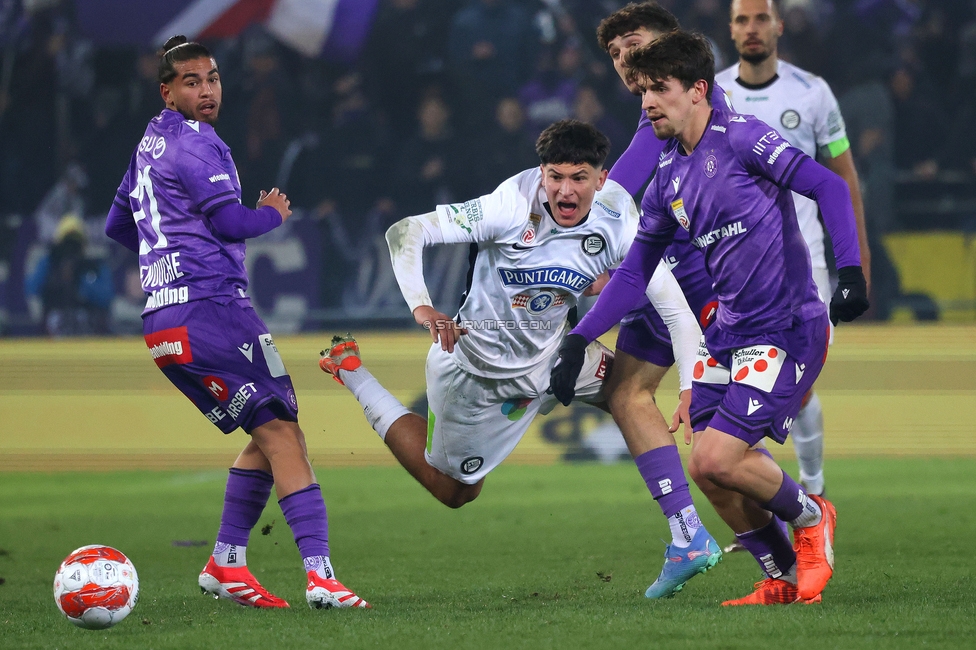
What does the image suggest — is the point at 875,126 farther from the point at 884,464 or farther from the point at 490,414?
the point at 490,414

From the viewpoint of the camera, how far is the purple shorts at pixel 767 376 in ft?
13.6

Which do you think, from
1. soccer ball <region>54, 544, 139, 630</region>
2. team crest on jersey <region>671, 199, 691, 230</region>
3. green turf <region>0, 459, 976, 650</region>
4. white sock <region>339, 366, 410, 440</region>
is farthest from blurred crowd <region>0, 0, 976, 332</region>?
soccer ball <region>54, 544, 139, 630</region>

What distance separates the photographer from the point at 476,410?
5.19 meters

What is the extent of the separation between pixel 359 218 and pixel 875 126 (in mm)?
4481

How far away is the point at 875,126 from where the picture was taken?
10625 millimetres

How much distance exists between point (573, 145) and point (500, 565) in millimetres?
1963

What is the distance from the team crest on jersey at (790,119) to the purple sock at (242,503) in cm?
302

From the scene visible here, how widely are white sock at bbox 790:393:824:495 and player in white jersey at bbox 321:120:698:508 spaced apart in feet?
5.57

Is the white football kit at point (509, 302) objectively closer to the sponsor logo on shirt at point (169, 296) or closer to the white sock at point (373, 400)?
the white sock at point (373, 400)

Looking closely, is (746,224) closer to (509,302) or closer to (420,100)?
(509,302)

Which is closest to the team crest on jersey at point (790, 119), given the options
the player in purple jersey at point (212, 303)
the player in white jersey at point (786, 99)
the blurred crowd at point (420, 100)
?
the player in white jersey at point (786, 99)

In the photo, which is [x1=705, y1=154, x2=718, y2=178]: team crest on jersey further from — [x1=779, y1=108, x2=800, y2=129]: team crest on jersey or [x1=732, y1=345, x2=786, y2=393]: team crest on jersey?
[x1=779, y1=108, x2=800, y2=129]: team crest on jersey

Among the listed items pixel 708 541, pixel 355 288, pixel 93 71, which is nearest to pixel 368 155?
pixel 355 288

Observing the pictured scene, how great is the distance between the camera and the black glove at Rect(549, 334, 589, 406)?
175 inches
